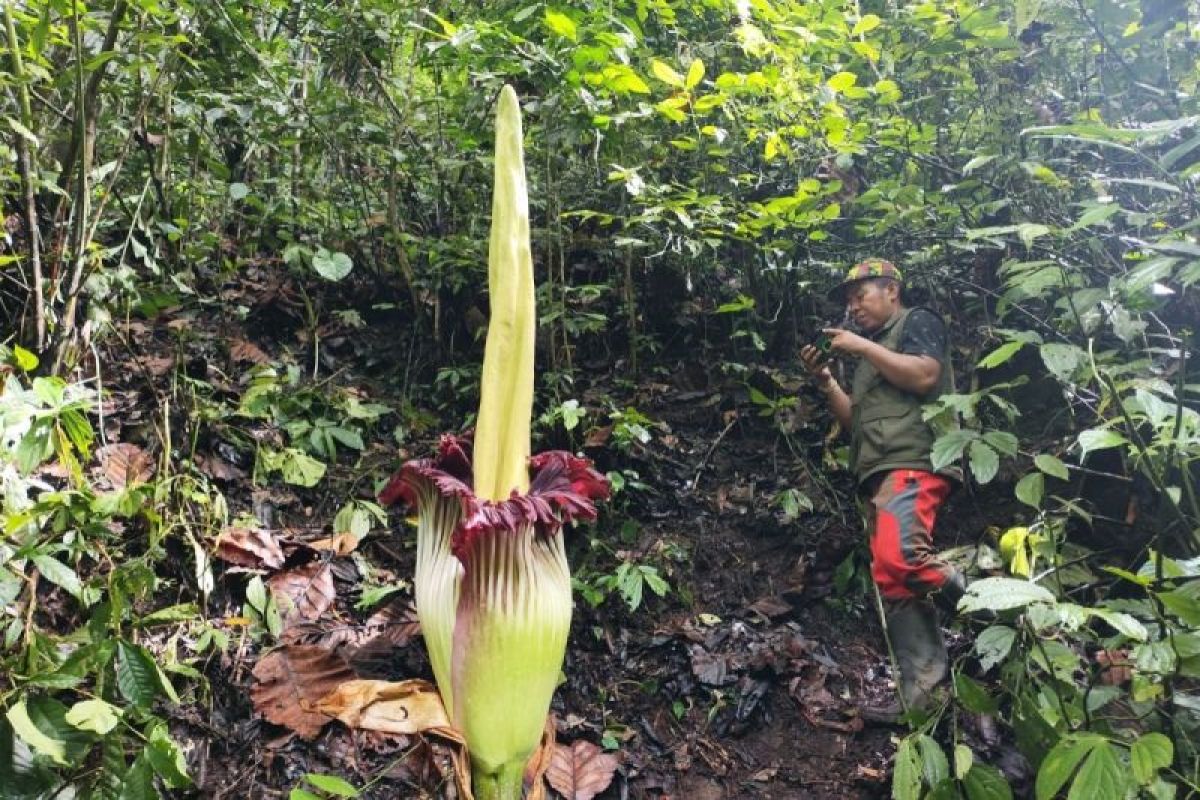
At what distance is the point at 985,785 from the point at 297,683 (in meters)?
1.54

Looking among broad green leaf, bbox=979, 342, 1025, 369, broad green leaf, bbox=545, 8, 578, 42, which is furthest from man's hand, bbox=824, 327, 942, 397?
broad green leaf, bbox=545, 8, 578, 42

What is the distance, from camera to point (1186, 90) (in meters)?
2.38

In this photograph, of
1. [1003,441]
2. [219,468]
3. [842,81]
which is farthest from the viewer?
[842,81]

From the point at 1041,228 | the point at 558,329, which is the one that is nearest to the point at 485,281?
the point at 558,329

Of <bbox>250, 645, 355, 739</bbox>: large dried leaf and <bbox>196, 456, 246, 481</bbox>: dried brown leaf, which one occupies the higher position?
<bbox>196, 456, 246, 481</bbox>: dried brown leaf

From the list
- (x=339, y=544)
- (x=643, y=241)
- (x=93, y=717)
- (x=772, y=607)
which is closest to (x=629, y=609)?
(x=772, y=607)

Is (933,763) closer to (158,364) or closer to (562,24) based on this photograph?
(562,24)

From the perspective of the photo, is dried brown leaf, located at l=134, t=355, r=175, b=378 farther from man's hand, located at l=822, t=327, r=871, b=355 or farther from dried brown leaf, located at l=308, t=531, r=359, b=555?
man's hand, located at l=822, t=327, r=871, b=355

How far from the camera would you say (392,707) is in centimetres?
108

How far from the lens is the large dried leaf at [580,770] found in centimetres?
187

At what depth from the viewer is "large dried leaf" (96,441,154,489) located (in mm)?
2012

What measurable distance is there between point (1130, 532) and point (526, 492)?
246 cm

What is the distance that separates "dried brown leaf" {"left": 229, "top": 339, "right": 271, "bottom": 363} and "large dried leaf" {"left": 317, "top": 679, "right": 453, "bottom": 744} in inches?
83.9

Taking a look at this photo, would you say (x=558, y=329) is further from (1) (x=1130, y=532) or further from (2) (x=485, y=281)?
(1) (x=1130, y=532)
